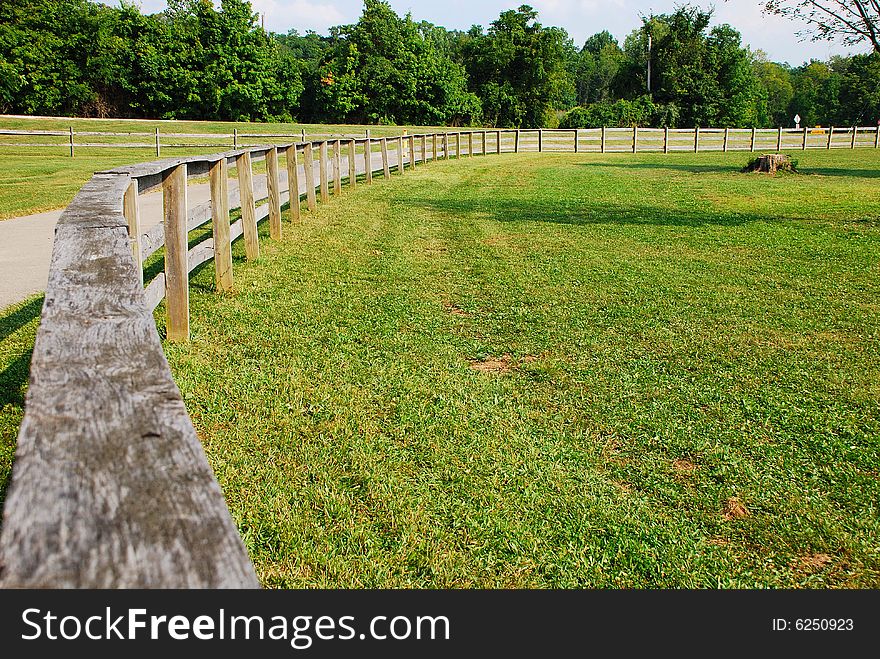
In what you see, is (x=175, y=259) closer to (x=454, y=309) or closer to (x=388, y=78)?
(x=454, y=309)

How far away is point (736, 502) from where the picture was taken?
3.37 metres

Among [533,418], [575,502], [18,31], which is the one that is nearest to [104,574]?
[575,502]

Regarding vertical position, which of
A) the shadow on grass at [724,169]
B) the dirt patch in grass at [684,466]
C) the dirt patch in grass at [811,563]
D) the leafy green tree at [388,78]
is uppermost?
the leafy green tree at [388,78]

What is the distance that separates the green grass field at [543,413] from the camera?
3.01m

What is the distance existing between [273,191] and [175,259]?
4.28 m

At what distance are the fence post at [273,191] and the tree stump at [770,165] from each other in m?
16.7

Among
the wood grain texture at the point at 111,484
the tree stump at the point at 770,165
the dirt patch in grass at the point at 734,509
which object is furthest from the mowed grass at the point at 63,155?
the tree stump at the point at 770,165

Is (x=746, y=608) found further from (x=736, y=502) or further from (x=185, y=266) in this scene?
(x=185, y=266)

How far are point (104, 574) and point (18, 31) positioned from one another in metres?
66.6

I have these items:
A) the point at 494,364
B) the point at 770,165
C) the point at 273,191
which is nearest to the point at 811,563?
the point at 494,364

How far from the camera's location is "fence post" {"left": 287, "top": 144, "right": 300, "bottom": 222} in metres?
10.9

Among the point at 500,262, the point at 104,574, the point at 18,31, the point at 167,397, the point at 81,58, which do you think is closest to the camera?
the point at 104,574

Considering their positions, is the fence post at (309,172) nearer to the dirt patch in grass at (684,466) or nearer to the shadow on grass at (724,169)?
the dirt patch in grass at (684,466)

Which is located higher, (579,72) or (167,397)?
(579,72)
